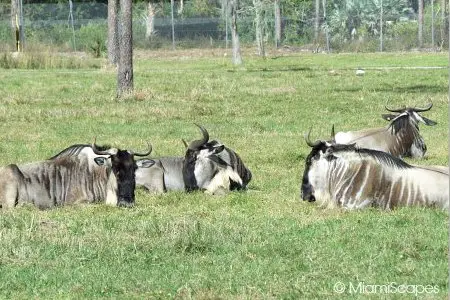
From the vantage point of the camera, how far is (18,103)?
2342 centimetres

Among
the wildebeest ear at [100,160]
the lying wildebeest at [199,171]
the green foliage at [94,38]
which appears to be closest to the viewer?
the wildebeest ear at [100,160]

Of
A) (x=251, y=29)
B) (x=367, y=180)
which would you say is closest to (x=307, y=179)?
(x=367, y=180)

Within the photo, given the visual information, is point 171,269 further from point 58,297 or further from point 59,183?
point 59,183

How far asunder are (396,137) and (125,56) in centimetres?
1121

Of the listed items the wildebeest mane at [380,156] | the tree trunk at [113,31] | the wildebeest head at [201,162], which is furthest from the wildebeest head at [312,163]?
the tree trunk at [113,31]

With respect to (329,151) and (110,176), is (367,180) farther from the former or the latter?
(110,176)

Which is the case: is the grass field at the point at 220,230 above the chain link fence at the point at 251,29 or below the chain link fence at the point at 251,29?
below

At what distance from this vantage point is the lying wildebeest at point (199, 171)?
13.2 meters

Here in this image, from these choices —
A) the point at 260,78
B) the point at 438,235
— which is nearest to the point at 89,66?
the point at 260,78

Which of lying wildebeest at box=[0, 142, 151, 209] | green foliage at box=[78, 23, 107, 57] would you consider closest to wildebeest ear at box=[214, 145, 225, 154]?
lying wildebeest at box=[0, 142, 151, 209]

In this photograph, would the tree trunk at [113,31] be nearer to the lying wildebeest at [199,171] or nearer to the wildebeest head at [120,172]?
the lying wildebeest at [199,171]

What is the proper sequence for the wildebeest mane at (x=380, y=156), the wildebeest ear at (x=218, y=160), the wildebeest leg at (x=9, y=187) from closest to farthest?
the wildebeest mane at (x=380, y=156), the wildebeest leg at (x=9, y=187), the wildebeest ear at (x=218, y=160)

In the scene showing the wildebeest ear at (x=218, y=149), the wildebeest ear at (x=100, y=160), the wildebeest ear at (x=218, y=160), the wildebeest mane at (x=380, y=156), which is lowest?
the wildebeest ear at (x=218, y=160)

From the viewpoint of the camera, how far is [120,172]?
12172 millimetres
